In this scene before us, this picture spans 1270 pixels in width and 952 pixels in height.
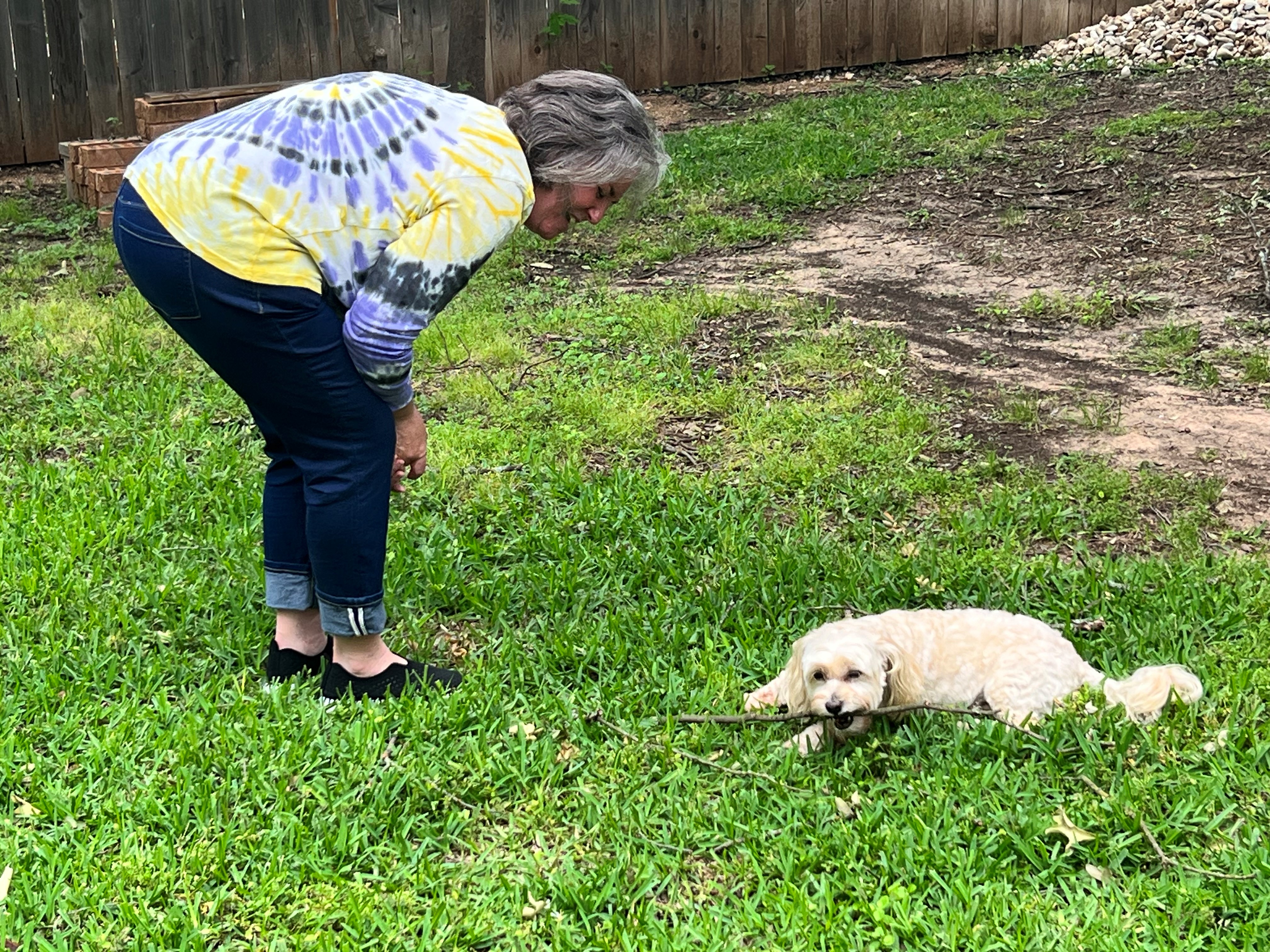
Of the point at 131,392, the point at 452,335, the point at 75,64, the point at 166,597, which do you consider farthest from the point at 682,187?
the point at 166,597

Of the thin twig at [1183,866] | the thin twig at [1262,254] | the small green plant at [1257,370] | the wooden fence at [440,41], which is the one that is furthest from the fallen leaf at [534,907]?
the wooden fence at [440,41]

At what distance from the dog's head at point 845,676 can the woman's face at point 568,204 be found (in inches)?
42.9

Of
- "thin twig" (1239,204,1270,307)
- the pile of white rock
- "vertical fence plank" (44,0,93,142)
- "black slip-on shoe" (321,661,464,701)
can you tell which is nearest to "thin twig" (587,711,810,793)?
"black slip-on shoe" (321,661,464,701)

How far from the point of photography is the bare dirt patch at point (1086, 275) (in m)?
5.00

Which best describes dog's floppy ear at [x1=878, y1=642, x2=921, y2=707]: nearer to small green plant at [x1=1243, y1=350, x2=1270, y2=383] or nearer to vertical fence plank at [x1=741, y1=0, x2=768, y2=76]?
small green plant at [x1=1243, y1=350, x2=1270, y2=383]

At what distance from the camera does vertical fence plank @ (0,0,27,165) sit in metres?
9.89

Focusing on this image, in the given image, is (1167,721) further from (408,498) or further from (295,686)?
(408,498)

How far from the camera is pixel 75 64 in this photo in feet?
33.2

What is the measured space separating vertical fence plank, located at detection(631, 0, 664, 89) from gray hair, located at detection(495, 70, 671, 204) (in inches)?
374

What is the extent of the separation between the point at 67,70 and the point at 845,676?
30.7ft

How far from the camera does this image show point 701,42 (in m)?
12.2

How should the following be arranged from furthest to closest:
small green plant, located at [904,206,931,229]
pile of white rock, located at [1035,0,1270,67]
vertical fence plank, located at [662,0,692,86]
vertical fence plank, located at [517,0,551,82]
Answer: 1. vertical fence plank, located at [662,0,692,86]
2. vertical fence plank, located at [517,0,551,82]
3. pile of white rock, located at [1035,0,1270,67]
4. small green plant, located at [904,206,931,229]

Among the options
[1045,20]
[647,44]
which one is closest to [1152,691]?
[647,44]

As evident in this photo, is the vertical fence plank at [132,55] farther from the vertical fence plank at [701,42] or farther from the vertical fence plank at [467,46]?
the vertical fence plank at [701,42]
